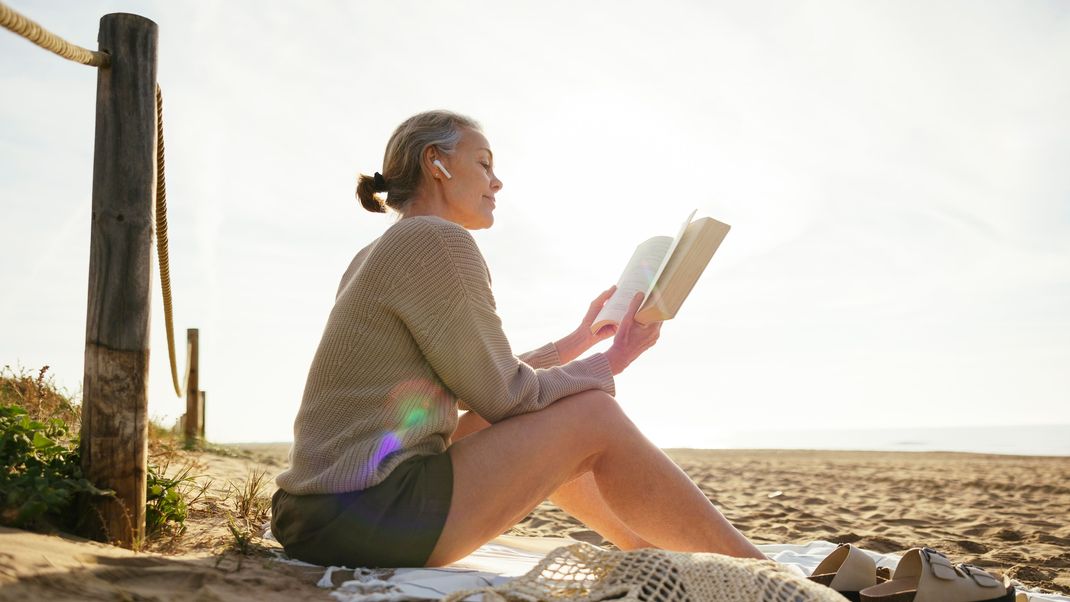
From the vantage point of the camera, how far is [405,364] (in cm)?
213

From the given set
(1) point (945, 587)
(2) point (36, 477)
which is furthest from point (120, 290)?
(1) point (945, 587)

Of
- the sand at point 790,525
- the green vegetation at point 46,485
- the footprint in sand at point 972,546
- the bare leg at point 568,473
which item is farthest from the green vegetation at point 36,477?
the footprint in sand at point 972,546

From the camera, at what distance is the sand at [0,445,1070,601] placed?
5.92ft

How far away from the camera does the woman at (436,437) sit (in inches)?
80.4

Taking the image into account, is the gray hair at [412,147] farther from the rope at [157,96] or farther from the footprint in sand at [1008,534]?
the footprint in sand at [1008,534]

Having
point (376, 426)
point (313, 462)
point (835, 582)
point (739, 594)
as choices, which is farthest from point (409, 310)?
point (835, 582)

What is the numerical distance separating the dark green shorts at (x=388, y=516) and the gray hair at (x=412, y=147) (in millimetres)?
997

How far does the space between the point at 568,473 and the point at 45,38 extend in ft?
6.28

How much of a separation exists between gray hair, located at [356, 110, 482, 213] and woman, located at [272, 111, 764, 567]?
1.60 ft

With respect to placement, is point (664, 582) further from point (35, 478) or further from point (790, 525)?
point (790, 525)

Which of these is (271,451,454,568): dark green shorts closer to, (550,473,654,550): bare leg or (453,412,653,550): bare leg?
(453,412,653,550): bare leg

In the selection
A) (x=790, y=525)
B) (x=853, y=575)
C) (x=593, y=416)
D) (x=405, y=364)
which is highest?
(x=405, y=364)

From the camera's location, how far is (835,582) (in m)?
2.27

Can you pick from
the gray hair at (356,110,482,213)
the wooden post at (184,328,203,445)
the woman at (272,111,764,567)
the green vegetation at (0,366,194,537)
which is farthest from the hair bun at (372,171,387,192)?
the wooden post at (184,328,203,445)
